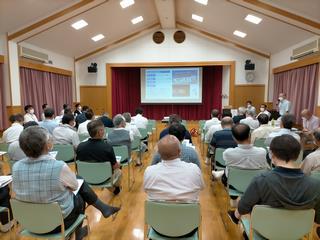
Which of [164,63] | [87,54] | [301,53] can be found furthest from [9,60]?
[301,53]

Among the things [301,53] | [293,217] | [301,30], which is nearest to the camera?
[293,217]

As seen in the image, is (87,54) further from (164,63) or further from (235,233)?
(235,233)

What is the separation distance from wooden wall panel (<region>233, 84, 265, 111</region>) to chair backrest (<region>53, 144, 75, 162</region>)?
8143mm

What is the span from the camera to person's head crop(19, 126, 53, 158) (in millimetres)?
1776

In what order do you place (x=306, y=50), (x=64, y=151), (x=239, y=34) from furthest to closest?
1. (x=239, y=34)
2. (x=306, y=50)
3. (x=64, y=151)

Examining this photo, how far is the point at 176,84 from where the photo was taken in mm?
10938

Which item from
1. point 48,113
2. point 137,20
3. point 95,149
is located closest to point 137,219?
point 95,149

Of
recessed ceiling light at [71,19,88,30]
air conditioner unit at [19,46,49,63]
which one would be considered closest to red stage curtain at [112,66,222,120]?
air conditioner unit at [19,46,49,63]

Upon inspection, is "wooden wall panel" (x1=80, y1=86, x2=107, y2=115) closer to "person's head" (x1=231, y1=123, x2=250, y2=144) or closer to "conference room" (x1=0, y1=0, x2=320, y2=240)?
"conference room" (x1=0, y1=0, x2=320, y2=240)

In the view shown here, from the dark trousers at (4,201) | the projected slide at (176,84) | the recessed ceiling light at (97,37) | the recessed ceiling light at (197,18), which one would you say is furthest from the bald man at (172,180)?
the projected slide at (176,84)

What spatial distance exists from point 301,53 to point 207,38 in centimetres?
384

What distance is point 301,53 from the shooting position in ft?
24.3

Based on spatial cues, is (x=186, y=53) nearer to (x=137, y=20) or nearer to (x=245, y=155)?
(x=137, y=20)

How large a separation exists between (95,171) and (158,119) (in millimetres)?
9068
